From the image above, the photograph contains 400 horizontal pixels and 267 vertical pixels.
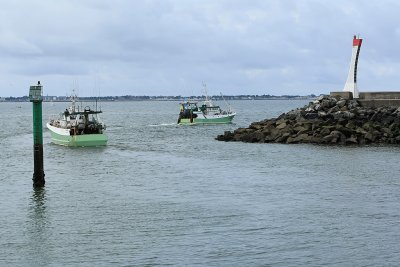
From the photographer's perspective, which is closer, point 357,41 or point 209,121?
point 357,41

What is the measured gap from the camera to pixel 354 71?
7444 centimetres

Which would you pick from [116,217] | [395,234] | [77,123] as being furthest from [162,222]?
[77,123]

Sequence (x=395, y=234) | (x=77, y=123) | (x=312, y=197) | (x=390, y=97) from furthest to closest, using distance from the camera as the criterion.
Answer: (x=390, y=97) → (x=77, y=123) → (x=312, y=197) → (x=395, y=234)

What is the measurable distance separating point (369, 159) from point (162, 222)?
25213mm

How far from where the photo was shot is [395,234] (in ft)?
82.7

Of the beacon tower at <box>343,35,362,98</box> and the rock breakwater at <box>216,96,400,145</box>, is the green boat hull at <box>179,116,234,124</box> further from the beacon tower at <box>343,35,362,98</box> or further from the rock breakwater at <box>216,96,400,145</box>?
the beacon tower at <box>343,35,362,98</box>

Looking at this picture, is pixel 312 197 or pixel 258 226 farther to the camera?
pixel 312 197

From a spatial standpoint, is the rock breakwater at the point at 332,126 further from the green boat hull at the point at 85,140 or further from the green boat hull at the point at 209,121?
the green boat hull at the point at 209,121

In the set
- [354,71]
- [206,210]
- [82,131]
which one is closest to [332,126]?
[354,71]

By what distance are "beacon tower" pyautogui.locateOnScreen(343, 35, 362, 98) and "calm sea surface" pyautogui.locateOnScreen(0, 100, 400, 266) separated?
20762 mm

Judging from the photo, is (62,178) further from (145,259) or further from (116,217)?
(145,259)

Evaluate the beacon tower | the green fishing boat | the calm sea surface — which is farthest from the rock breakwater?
the green fishing boat

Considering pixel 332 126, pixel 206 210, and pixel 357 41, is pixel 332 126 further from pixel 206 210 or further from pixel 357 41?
pixel 206 210

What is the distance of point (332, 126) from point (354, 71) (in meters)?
Result: 13.8
